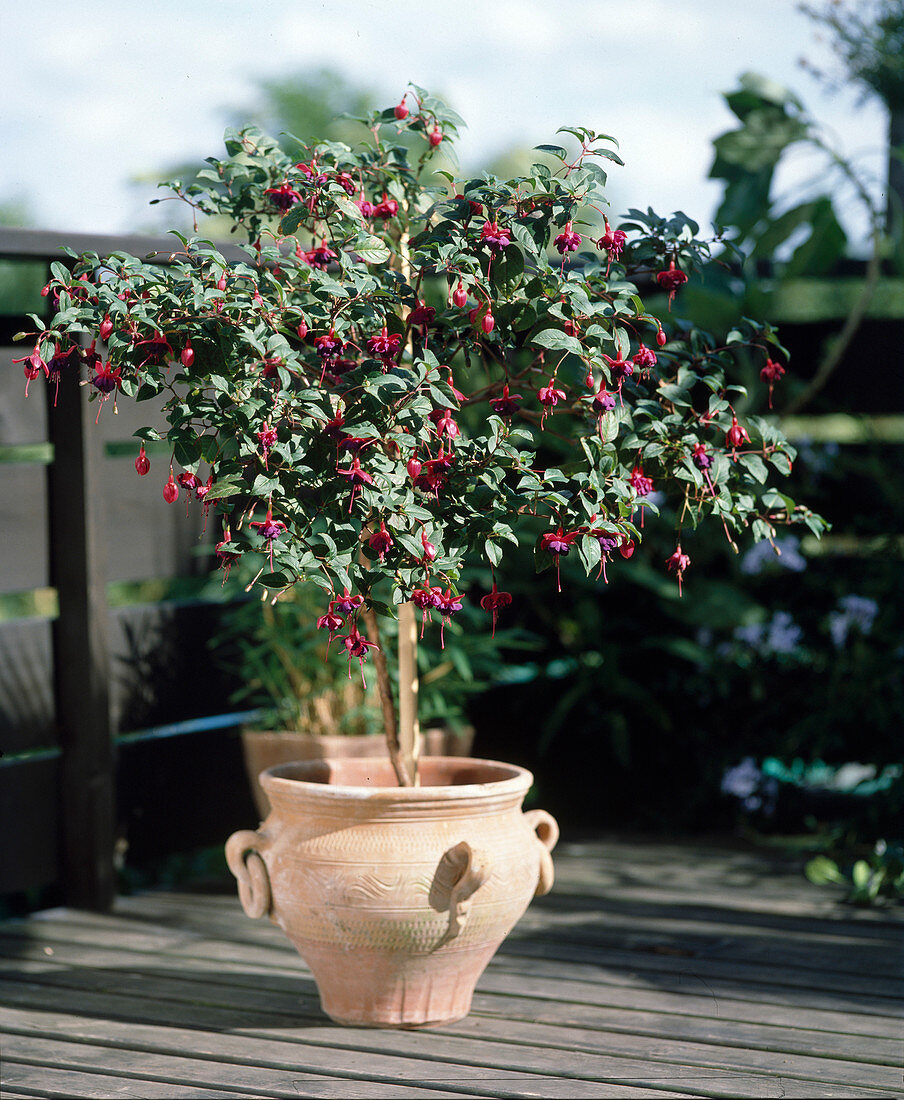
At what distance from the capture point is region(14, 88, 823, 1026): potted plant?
1.76m

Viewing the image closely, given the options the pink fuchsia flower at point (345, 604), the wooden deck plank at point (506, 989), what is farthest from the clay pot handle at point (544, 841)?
the pink fuchsia flower at point (345, 604)

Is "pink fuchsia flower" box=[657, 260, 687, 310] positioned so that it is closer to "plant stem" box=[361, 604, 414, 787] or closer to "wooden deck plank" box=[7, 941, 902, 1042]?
"plant stem" box=[361, 604, 414, 787]

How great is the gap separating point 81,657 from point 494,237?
166 cm

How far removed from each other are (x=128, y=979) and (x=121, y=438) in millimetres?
1244

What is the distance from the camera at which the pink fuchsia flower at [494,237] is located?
1759 millimetres

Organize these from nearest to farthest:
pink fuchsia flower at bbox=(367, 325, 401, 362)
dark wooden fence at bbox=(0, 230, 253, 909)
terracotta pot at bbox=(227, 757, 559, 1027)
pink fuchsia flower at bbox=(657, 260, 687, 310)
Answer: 1. pink fuchsia flower at bbox=(367, 325, 401, 362)
2. pink fuchsia flower at bbox=(657, 260, 687, 310)
3. terracotta pot at bbox=(227, 757, 559, 1027)
4. dark wooden fence at bbox=(0, 230, 253, 909)

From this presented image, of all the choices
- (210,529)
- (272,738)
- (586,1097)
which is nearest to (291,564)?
(586,1097)

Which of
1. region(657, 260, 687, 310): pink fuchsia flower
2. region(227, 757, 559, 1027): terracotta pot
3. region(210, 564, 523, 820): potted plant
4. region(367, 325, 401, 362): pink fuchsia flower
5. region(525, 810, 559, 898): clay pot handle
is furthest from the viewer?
region(210, 564, 523, 820): potted plant

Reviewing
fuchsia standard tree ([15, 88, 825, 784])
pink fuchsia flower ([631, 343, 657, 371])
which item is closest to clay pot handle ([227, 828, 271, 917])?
fuchsia standard tree ([15, 88, 825, 784])

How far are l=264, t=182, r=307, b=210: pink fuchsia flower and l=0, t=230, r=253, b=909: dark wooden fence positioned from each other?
0.82 meters

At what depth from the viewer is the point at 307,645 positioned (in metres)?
3.06

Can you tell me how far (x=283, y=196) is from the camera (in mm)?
1982

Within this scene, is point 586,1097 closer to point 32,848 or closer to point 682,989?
point 682,989

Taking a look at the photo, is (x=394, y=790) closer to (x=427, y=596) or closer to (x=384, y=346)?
(x=427, y=596)
